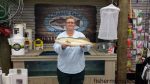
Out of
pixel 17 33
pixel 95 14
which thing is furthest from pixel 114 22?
pixel 17 33

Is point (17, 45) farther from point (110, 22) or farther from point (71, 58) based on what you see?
point (110, 22)

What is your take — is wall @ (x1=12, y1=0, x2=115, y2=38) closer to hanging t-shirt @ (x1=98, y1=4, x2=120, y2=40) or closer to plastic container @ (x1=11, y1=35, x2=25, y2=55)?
hanging t-shirt @ (x1=98, y1=4, x2=120, y2=40)

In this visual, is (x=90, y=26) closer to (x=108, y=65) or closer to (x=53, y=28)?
(x=53, y=28)

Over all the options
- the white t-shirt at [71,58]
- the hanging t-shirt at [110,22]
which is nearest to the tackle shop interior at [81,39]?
the hanging t-shirt at [110,22]

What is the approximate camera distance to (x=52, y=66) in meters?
5.47

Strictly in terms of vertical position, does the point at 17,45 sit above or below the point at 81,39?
below

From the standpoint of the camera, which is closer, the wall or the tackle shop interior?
the tackle shop interior

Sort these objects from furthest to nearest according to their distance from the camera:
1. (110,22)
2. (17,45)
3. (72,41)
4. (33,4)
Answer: (33,4), (110,22), (17,45), (72,41)

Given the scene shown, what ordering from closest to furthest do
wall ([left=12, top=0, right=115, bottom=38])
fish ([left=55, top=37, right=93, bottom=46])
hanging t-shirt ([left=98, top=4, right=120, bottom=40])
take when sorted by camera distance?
1. fish ([left=55, top=37, right=93, bottom=46])
2. hanging t-shirt ([left=98, top=4, right=120, bottom=40])
3. wall ([left=12, top=0, right=115, bottom=38])

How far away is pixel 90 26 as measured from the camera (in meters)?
6.16

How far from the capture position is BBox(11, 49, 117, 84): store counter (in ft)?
17.0

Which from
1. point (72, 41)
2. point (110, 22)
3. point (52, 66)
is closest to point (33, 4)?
point (52, 66)

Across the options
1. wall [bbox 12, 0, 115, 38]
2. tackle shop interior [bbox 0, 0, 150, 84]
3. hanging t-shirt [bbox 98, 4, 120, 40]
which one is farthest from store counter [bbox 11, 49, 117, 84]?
wall [bbox 12, 0, 115, 38]

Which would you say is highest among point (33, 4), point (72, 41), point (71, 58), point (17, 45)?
point (33, 4)
